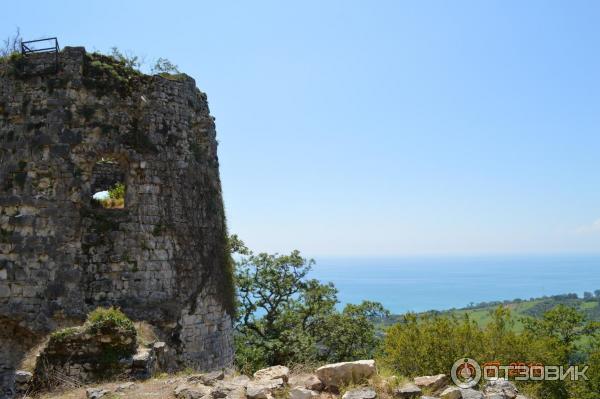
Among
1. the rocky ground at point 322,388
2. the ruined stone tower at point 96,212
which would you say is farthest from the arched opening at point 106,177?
the rocky ground at point 322,388

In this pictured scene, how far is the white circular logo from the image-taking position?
6.71m

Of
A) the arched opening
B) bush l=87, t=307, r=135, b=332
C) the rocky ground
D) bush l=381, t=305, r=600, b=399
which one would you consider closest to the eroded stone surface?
the rocky ground

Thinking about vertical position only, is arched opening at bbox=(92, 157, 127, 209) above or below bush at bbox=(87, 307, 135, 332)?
above

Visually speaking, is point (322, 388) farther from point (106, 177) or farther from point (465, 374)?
point (106, 177)

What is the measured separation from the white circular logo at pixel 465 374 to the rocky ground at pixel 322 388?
153 millimetres

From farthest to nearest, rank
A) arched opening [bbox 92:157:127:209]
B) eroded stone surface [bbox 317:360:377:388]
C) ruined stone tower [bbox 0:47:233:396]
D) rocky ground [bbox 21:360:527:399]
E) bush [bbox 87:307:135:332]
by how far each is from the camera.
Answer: arched opening [bbox 92:157:127:209] < ruined stone tower [bbox 0:47:233:396] < bush [bbox 87:307:135:332] < eroded stone surface [bbox 317:360:377:388] < rocky ground [bbox 21:360:527:399]

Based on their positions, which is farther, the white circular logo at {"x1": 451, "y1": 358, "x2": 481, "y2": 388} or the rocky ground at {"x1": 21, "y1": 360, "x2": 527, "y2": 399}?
the white circular logo at {"x1": 451, "y1": 358, "x2": 481, "y2": 388}

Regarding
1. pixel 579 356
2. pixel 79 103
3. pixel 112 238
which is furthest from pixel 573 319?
pixel 79 103

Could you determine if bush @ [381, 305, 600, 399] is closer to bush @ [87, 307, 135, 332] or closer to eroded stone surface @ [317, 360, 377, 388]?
eroded stone surface @ [317, 360, 377, 388]

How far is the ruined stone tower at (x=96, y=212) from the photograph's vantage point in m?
10.7

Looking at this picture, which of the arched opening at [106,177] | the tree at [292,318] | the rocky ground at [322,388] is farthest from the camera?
the tree at [292,318]

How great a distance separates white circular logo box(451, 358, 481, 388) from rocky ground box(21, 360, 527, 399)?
0.50 ft

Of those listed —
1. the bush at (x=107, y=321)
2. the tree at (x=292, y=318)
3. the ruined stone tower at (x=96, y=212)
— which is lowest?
the tree at (x=292, y=318)

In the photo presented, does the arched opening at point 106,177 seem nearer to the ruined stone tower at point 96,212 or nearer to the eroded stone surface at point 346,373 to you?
the ruined stone tower at point 96,212
